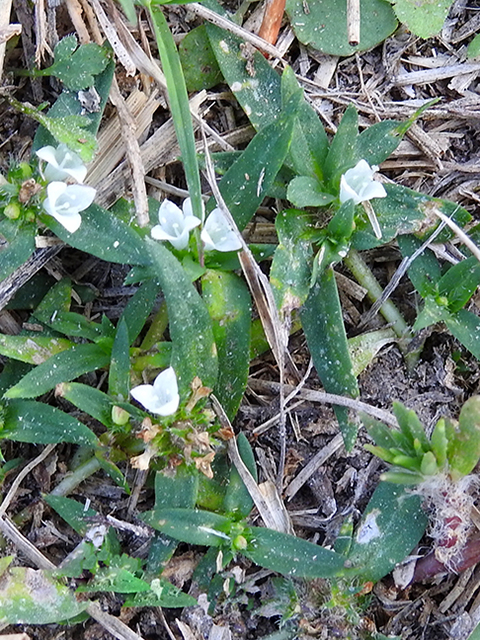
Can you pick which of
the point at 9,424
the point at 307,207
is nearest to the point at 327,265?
the point at 307,207

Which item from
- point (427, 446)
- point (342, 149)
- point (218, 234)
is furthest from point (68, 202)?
point (427, 446)

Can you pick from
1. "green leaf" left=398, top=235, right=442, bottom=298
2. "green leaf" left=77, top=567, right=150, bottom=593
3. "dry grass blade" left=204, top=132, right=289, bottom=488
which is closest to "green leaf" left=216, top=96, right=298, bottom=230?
"dry grass blade" left=204, top=132, right=289, bottom=488

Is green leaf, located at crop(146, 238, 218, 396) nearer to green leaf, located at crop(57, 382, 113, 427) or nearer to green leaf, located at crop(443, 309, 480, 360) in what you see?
green leaf, located at crop(57, 382, 113, 427)

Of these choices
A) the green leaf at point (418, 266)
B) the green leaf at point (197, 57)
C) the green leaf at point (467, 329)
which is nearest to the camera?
the green leaf at point (467, 329)

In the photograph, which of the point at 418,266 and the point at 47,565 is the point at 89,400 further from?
the point at 418,266

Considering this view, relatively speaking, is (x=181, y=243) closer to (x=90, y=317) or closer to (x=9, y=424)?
(x=90, y=317)

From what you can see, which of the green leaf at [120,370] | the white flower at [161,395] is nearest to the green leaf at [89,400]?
the green leaf at [120,370]

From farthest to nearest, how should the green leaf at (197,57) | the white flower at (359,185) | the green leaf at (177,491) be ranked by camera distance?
the green leaf at (197,57) → the white flower at (359,185) → the green leaf at (177,491)

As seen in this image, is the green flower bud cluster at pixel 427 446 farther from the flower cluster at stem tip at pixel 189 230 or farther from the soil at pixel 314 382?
the flower cluster at stem tip at pixel 189 230
